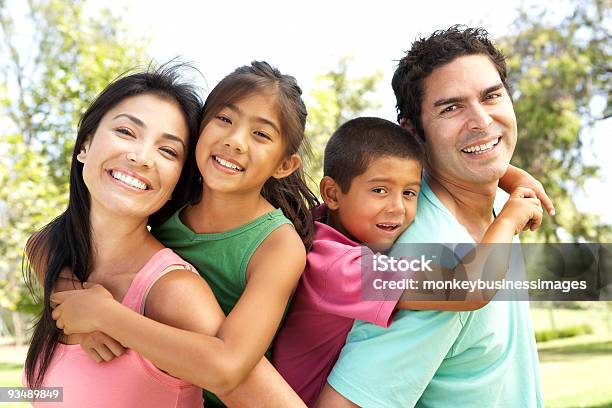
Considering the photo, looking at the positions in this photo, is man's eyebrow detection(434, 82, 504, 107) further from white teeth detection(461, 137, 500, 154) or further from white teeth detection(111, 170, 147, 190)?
white teeth detection(111, 170, 147, 190)

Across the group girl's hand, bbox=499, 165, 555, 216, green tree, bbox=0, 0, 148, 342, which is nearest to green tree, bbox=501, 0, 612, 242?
green tree, bbox=0, 0, 148, 342

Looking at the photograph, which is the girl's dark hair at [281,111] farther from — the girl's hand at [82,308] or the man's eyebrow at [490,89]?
the man's eyebrow at [490,89]

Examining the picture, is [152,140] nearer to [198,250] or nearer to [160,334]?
[198,250]

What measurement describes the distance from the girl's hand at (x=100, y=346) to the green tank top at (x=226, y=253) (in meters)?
0.36

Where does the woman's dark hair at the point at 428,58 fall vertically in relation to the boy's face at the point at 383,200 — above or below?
above

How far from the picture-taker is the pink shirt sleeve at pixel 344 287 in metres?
2.08

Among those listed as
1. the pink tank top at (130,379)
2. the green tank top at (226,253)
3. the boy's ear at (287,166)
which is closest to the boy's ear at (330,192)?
the boy's ear at (287,166)

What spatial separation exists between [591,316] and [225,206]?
19.8 metres

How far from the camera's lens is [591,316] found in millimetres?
20156

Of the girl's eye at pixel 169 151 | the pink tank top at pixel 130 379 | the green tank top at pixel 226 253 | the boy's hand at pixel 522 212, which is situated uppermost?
the girl's eye at pixel 169 151

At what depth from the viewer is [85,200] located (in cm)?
240

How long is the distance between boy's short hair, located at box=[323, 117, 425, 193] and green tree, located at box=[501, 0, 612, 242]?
1527 cm

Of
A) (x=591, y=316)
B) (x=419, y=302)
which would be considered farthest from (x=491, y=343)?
(x=591, y=316)

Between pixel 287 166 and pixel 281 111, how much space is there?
20 centimetres
